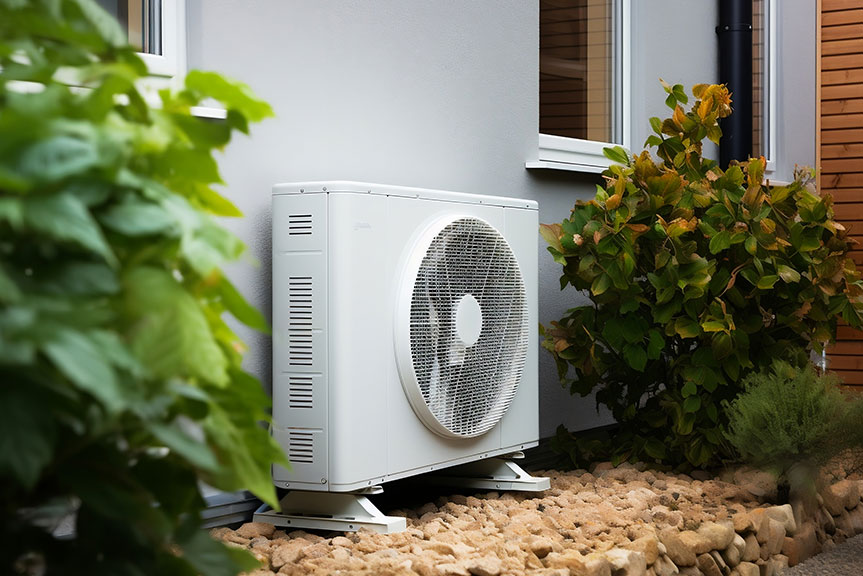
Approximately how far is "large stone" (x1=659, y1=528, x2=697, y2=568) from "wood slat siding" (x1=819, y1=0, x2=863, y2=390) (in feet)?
13.0

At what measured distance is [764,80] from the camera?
5.71 metres

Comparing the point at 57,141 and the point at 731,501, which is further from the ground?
the point at 57,141

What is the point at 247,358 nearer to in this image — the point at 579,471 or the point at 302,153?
the point at 302,153

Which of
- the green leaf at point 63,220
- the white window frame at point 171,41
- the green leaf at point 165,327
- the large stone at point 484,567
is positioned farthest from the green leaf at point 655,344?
the green leaf at point 63,220

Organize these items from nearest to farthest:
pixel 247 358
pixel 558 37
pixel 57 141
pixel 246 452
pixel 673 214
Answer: pixel 57 141 → pixel 246 452 → pixel 247 358 → pixel 673 214 → pixel 558 37

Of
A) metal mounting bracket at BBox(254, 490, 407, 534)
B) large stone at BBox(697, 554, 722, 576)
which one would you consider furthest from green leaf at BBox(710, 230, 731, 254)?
metal mounting bracket at BBox(254, 490, 407, 534)

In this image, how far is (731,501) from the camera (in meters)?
3.02

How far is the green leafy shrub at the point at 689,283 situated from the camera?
3.17m

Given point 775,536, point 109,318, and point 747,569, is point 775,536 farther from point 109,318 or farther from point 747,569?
point 109,318

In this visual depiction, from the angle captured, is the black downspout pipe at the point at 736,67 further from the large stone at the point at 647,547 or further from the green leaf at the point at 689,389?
the large stone at the point at 647,547

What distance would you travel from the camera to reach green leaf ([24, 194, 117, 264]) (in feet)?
2.31

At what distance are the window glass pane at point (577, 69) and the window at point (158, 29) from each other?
168 cm

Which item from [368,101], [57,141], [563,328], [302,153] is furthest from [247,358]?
[57,141]

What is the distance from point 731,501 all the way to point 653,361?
1.95 feet
